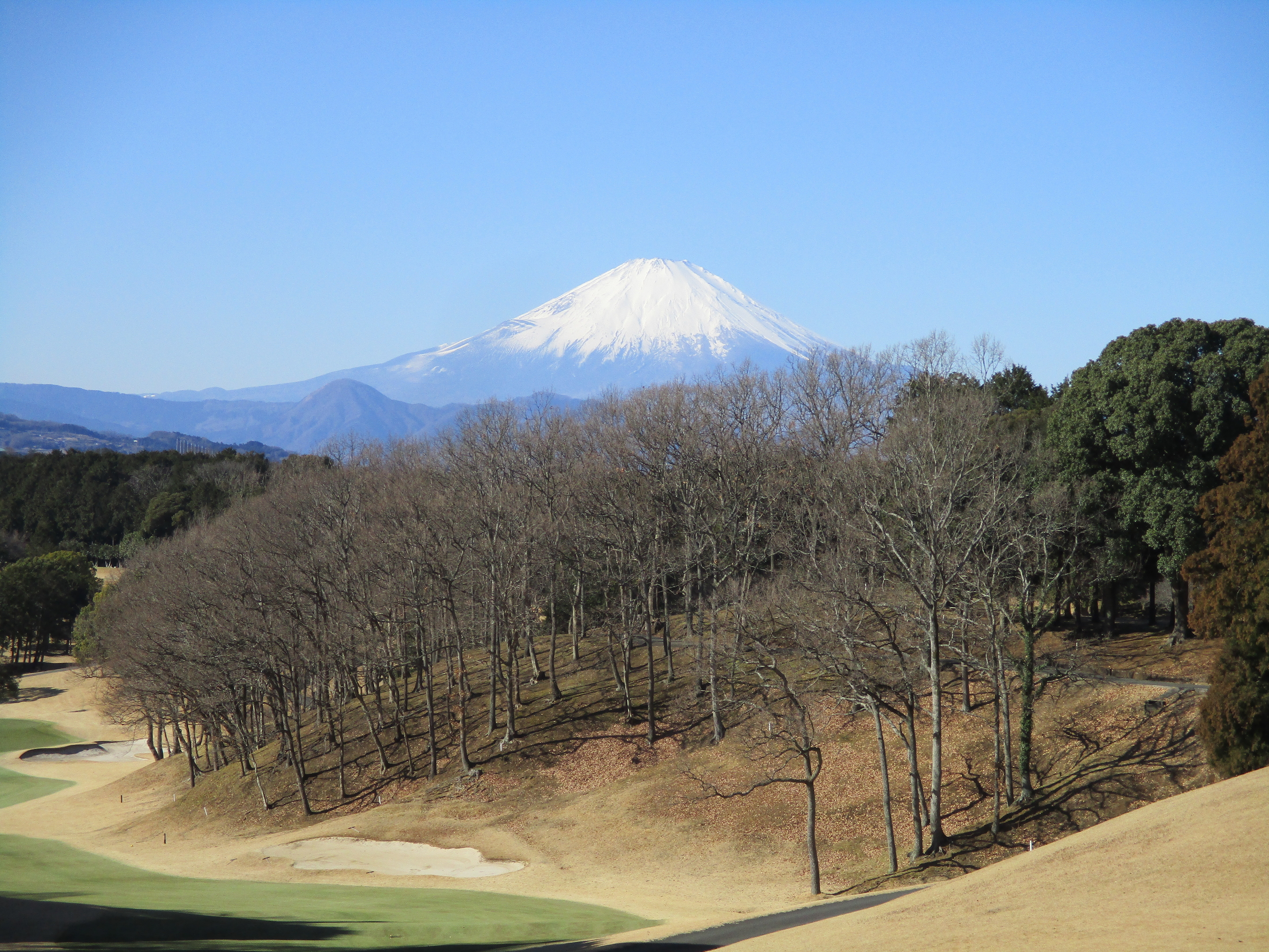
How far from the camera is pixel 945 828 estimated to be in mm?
26953

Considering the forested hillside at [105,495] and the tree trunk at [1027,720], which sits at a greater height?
the forested hillside at [105,495]

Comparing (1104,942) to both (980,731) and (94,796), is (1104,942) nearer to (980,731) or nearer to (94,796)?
(980,731)

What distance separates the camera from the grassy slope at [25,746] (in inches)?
1889

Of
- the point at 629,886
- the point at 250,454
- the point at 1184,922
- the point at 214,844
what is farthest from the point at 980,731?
the point at 250,454

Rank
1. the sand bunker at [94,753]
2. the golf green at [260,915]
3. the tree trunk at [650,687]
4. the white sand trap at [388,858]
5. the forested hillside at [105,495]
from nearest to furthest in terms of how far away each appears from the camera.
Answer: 1. the golf green at [260,915]
2. the white sand trap at [388,858]
3. the tree trunk at [650,687]
4. the sand bunker at [94,753]
5. the forested hillside at [105,495]

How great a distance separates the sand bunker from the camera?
192ft

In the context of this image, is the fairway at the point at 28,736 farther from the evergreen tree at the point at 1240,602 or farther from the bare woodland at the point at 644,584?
the evergreen tree at the point at 1240,602

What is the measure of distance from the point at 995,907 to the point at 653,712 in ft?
83.6

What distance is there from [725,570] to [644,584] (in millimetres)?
4748

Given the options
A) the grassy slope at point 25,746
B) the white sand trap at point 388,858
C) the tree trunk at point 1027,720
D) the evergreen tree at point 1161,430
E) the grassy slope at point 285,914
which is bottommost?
the grassy slope at point 25,746

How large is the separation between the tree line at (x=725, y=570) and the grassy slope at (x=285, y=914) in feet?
23.9

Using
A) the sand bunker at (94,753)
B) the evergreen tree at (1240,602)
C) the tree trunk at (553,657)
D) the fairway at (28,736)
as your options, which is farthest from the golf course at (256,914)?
the fairway at (28,736)

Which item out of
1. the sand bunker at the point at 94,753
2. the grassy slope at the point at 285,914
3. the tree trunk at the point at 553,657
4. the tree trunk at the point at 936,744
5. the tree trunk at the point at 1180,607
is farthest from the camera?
the sand bunker at the point at 94,753

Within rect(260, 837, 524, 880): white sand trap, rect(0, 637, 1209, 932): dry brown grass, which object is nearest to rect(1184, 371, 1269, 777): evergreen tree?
rect(0, 637, 1209, 932): dry brown grass
